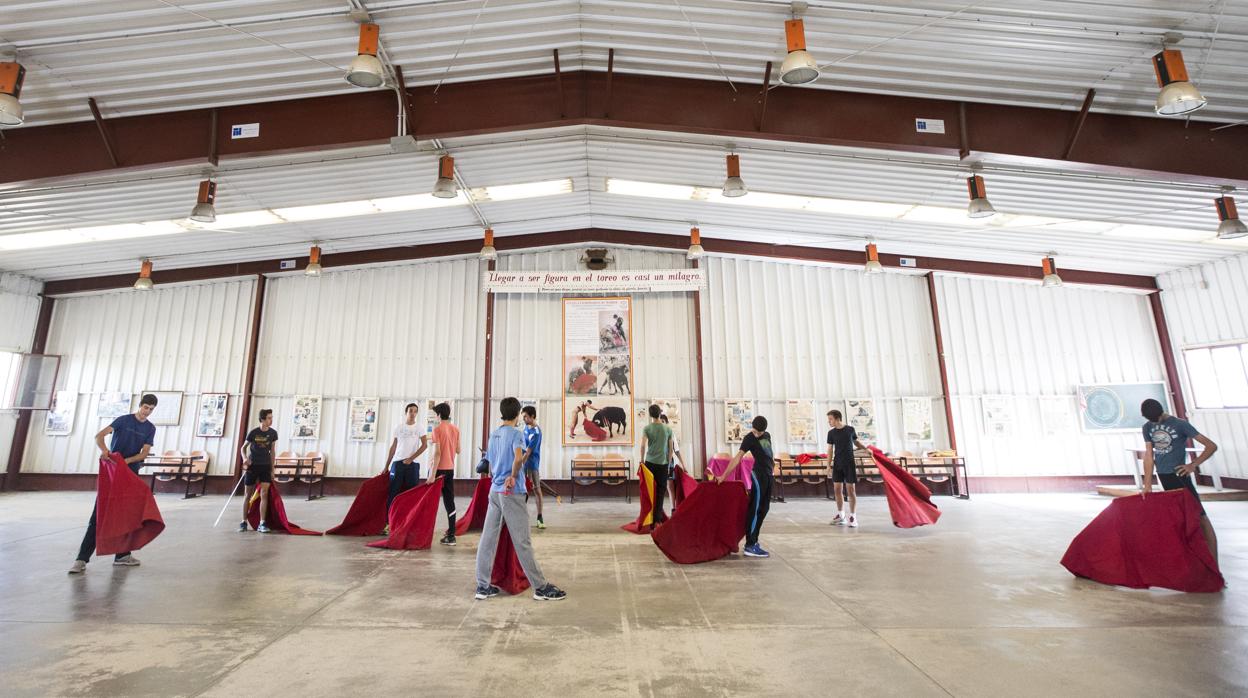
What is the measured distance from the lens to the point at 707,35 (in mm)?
6496

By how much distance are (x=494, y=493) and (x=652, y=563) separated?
7.16 feet

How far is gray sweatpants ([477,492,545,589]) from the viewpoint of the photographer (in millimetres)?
4555

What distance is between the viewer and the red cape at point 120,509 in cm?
535

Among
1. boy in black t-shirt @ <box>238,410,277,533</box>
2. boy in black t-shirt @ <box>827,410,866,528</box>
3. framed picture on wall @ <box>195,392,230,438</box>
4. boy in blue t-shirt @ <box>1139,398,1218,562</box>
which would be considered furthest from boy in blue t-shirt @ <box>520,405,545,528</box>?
framed picture on wall @ <box>195,392,230,438</box>

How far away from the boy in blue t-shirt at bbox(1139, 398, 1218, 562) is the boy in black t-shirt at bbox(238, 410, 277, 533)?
33.5ft

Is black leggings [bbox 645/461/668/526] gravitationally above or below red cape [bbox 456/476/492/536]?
above

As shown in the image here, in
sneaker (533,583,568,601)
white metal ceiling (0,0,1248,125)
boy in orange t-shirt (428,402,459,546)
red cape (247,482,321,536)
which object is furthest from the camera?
red cape (247,482,321,536)

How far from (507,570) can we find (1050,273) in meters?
13.7

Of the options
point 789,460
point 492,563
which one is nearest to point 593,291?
point 789,460

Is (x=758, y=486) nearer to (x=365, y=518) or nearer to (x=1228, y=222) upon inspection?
→ (x=365, y=518)

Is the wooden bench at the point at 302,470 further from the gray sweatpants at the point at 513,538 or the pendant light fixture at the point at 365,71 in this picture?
the pendant light fixture at the point at 365,71

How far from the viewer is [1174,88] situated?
208 inches

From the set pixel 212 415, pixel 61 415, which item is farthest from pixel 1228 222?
pixel 61 415

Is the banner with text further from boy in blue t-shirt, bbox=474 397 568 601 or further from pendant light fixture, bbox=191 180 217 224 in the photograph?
boy in blue t-shirt, bbox=474 397 568 601
